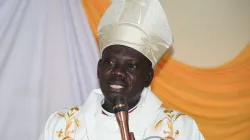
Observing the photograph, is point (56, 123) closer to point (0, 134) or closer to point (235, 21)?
point (0, 134)

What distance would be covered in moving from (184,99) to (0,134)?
883 millimetres

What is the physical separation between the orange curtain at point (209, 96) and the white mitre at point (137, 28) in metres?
0.58

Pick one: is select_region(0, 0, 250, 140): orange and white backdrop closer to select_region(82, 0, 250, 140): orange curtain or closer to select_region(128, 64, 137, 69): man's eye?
select_region(82, 0, 250, 140): orange curtain

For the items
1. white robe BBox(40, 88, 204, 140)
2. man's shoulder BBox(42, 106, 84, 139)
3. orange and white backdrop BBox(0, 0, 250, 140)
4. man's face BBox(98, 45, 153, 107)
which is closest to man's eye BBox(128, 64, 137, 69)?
man's face BBox(98, 45, 153, 107)

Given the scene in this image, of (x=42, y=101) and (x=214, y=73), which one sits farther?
(x=214, y=73)

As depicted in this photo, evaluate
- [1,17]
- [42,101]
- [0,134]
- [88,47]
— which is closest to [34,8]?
[1,17]

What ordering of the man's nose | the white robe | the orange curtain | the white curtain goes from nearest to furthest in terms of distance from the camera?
the man's nose, the white robe, the white curtain, the orange curtain

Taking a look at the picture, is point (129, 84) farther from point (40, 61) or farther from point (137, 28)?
point (40, 61)

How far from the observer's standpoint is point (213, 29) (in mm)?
2039

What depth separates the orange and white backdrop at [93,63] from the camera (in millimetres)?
1695

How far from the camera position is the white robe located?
1.30 m

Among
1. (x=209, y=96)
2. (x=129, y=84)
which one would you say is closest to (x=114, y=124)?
(x=129, y=84)

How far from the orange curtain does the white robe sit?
0.51 m

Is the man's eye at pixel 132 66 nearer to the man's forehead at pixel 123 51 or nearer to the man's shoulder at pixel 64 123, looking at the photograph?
the man's forehead at pixel 123 51
